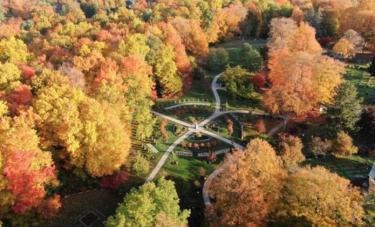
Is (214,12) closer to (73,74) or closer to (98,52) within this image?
(98,52)

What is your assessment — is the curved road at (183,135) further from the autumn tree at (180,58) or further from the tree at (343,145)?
the tree at (343,145)

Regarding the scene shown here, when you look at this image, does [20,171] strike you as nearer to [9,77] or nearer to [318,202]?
[9,77]

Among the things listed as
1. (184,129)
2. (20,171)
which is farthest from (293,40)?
(20,171)

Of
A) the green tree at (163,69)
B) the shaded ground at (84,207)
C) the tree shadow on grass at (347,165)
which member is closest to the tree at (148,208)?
the shaded ground at (84,207)

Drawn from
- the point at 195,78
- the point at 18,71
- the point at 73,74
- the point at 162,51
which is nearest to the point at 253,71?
the point at 195,78

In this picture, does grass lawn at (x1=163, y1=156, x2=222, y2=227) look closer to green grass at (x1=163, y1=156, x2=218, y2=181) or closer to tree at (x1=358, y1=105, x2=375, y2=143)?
green grass at (x1=163, y1=156, x2=218, y2=181)
